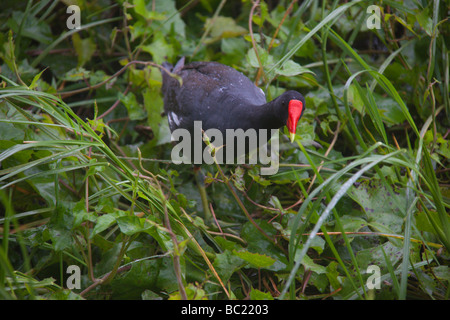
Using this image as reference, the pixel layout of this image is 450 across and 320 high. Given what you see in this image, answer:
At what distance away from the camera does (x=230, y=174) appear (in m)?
2.23

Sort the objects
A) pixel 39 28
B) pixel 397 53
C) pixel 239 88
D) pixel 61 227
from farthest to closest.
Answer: pixel 39 28 → pixel 397 53 → pixel 239 88 → pixel 61 227

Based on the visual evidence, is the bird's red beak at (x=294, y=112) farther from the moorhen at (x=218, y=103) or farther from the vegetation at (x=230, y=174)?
the vegetation at (x=230, y=174)

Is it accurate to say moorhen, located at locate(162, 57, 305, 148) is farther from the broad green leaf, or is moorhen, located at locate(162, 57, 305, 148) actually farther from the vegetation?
the broad green leaf

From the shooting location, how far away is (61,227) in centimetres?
149

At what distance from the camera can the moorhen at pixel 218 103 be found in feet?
5.94

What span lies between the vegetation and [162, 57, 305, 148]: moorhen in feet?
0.46

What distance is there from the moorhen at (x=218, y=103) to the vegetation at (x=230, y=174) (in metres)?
0.14

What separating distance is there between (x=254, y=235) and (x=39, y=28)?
196cm

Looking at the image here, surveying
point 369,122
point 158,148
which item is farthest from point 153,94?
point 369,122

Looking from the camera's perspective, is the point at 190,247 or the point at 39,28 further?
the point at 39,28

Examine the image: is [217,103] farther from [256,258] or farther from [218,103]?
[256,258]

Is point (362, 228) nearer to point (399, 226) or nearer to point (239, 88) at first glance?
point (399, 226)

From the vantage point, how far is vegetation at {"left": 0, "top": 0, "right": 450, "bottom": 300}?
143 cm

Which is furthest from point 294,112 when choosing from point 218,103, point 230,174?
point 230,174
